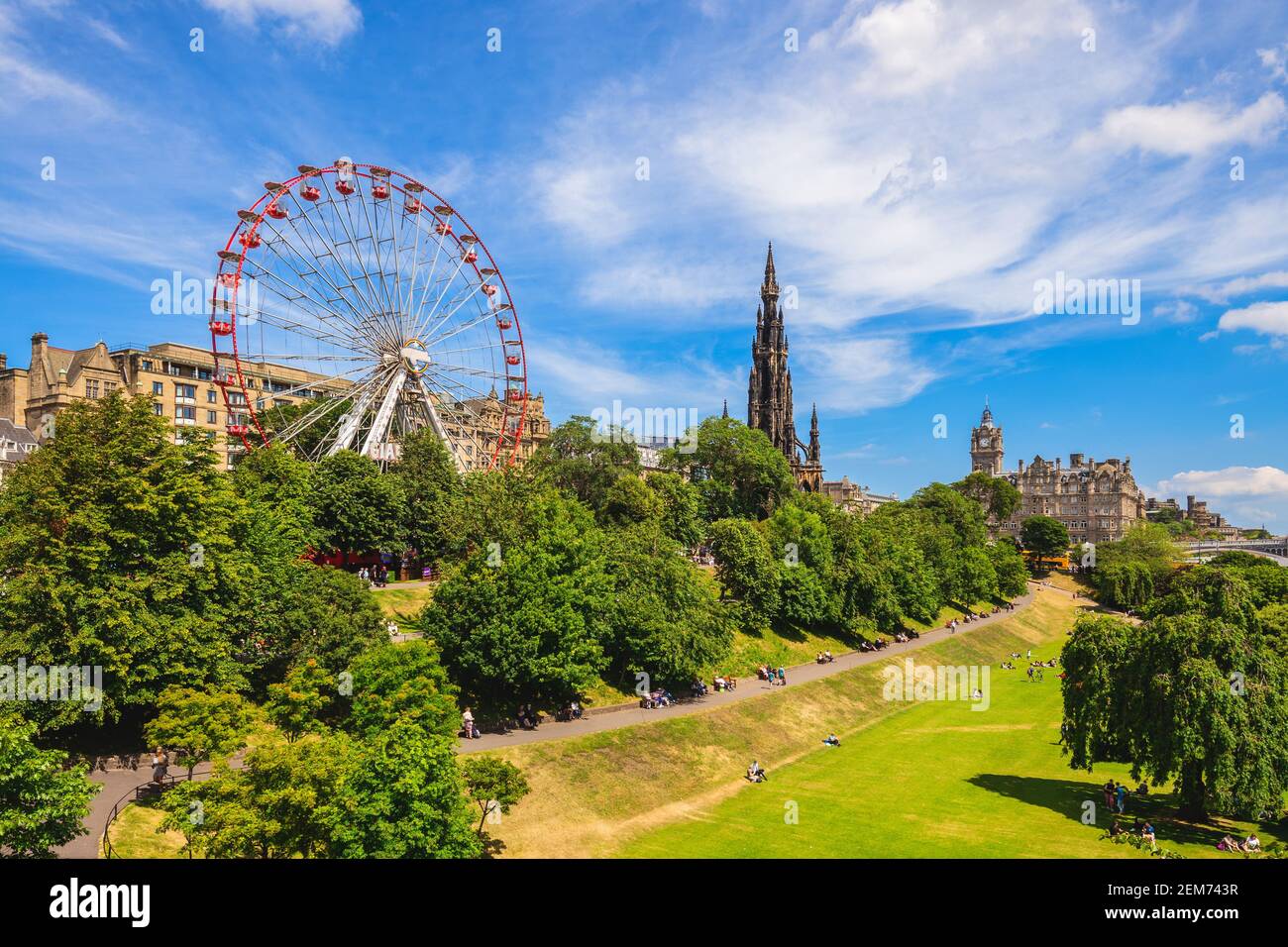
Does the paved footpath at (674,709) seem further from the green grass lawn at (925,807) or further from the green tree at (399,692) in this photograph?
the green grass lawn at (925,807)

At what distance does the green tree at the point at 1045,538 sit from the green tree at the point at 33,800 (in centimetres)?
15644

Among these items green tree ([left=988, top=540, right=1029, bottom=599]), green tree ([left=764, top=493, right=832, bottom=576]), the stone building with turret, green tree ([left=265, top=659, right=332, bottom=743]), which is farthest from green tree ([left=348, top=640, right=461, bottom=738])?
the stone building with turret

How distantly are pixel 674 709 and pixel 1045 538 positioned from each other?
12346cm

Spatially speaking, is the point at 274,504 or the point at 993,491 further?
the point at 993,491

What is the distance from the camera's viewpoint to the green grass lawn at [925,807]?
34281mm

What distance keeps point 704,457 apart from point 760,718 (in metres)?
60.9

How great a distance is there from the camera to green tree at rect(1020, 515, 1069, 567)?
155 metres

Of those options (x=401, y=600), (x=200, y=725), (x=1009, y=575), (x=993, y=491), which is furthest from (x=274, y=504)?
(x=993, y=491)

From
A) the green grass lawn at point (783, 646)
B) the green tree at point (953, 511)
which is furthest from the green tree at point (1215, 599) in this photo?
the green tree at point (953, 511)

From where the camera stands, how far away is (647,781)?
43.1m

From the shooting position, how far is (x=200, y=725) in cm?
3098

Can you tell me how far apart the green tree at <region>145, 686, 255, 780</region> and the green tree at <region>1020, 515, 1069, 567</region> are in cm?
14893

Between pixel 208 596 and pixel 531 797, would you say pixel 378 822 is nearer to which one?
pixel 531 797

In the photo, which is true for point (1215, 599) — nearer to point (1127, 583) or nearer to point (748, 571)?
point (748, 571)
